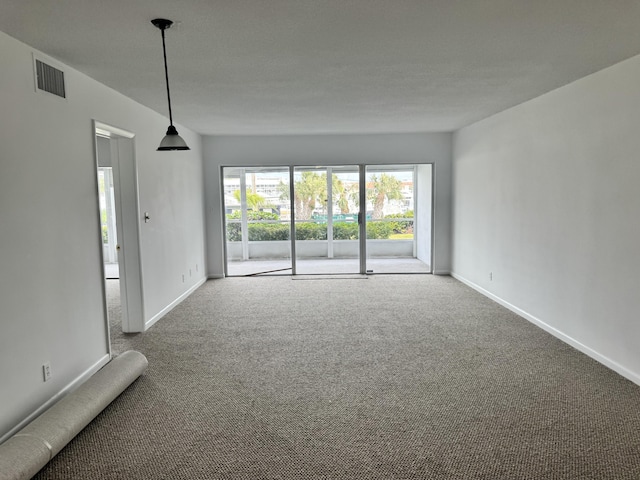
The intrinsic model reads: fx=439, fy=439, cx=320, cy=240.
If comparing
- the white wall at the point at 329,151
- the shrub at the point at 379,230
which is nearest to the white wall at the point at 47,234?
the white wall at the point at 329,151

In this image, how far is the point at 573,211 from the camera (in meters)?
4.06

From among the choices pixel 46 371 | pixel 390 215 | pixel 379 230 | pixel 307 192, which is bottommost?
pixel 46 371

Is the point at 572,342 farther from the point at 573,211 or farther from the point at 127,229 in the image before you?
the point at 127,229

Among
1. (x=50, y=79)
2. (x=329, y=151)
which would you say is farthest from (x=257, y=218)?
(x=50, y=79)

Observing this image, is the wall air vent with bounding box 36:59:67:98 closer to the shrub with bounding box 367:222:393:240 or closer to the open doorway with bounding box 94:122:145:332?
the open doorway with bounding box 94:122:145:332

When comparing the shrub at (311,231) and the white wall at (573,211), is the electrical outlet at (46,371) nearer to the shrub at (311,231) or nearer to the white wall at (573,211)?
the white wall at (573,211)

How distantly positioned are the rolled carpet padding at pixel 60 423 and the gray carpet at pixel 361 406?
0.11m

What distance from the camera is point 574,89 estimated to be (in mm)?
4027

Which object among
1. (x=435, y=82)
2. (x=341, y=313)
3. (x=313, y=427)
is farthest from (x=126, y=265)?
(x=435, y=82)

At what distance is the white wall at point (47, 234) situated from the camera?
8.84ft

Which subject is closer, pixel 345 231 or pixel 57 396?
pixel 57 396

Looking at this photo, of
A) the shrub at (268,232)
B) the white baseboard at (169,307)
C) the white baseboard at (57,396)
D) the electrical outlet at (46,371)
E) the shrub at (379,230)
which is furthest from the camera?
the shrub at (379,230)

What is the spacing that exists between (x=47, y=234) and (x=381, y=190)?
6.26 meters

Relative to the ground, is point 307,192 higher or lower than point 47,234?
higher
